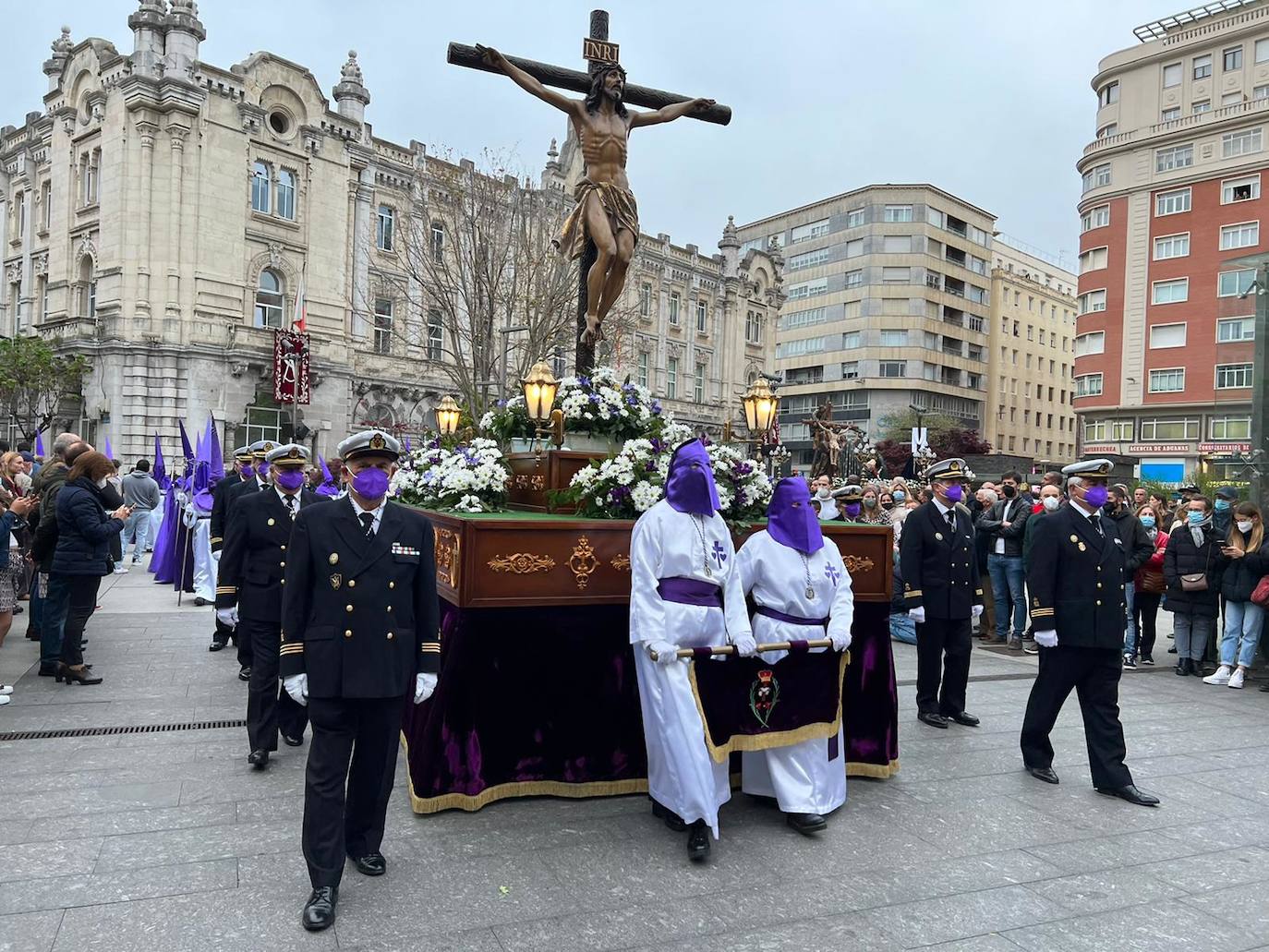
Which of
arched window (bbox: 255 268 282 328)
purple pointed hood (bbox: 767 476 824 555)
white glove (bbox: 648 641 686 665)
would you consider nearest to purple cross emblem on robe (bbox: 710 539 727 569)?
purple pointed hood (bbox: 767 476 824 555)

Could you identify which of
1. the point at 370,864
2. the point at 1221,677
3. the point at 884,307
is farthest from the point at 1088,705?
the point at 884,307

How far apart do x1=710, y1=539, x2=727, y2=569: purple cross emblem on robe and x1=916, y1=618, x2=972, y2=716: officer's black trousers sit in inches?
132

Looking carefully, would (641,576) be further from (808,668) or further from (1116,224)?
(1116,224)

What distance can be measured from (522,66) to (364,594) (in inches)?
181

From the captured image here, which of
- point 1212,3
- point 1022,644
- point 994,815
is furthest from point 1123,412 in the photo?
point 994,815

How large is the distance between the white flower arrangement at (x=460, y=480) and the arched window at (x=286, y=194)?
99.4ft

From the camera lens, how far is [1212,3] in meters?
A: 47.8

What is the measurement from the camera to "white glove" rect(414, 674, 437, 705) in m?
4.25

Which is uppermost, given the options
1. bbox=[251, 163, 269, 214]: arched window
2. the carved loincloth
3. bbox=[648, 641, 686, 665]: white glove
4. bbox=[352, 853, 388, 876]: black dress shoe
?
bbox=[251, 163, 269, 214]: arched window

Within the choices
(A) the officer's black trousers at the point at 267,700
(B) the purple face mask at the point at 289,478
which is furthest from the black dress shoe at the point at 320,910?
(B) the purple face mask at the point at 289,478

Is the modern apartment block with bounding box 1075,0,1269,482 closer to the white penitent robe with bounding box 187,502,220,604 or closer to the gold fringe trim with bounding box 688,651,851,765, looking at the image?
the white penitent robe with bounding box 187,502,220,604

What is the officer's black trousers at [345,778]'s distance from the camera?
391cm

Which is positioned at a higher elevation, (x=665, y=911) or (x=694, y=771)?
(x=694, y=771)

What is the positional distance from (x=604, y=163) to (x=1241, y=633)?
8.55 m
